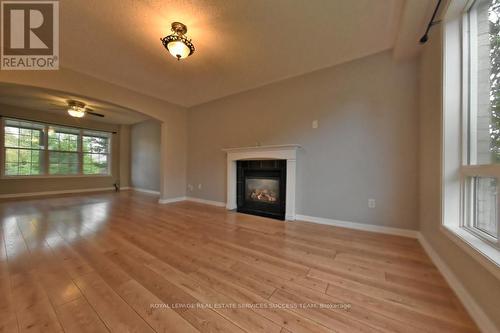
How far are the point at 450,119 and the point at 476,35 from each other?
67 centimetres

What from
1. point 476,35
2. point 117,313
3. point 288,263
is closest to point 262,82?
point 476,35

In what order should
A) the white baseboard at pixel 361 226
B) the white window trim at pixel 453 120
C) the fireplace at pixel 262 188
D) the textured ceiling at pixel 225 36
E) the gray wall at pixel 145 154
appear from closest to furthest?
the white window trim at pixel 453 120 → the textured ceiling at pixel 225 36 → the white baseboard at pixel 361 226 → the fireplace at pixel 262 188 → the gray wall at pixel 145 154

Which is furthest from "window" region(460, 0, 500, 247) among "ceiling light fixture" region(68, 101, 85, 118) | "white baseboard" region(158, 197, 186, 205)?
"ceiling light fixture" region(68, 101, 85, 118)

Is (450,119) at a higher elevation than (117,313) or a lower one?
higher

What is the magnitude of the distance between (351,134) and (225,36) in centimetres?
231

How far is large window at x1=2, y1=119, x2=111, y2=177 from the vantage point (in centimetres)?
494

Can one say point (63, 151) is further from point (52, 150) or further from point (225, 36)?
point (225, 36)

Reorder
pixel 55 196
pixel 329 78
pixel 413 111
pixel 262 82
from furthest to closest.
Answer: pixel 55 196 < pixel 262 82 < pixel 329 78 < pixel 413 111

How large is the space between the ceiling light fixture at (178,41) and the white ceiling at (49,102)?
267cm

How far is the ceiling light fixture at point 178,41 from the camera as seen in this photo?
202 centimetres

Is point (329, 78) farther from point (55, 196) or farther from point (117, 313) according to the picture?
point (55, 196)

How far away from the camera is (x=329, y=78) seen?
2875mm

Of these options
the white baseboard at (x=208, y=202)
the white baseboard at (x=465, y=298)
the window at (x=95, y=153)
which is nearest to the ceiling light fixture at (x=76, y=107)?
the window at (x=95, y=153)

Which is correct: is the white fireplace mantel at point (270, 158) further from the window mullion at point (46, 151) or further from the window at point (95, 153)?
the window mullion at point (46, 151)
